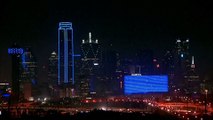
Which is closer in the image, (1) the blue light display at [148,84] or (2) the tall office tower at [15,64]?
(1) the blue light display at [148,84]

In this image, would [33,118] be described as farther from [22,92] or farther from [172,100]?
[22,92]

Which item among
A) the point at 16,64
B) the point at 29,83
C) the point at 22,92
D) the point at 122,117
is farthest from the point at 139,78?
the point at 29,83

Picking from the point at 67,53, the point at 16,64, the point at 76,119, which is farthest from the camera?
the point at 67,53

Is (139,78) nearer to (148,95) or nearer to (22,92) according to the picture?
(148,95)

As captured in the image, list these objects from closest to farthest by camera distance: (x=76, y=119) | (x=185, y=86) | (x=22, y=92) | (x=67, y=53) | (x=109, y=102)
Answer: (x=76, y=119), (x=109, y=102), (x=22, y=92), (x=185, y=86), (x=67, y=53)

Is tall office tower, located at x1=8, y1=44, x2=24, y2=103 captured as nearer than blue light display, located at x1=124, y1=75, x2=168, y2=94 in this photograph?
No

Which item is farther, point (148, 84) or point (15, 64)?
point (15, 64)

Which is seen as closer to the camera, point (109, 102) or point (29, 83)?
point (109, 102)

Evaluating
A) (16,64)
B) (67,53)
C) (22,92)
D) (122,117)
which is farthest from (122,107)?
(67,53)

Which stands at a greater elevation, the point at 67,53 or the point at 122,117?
the point at 67,53
